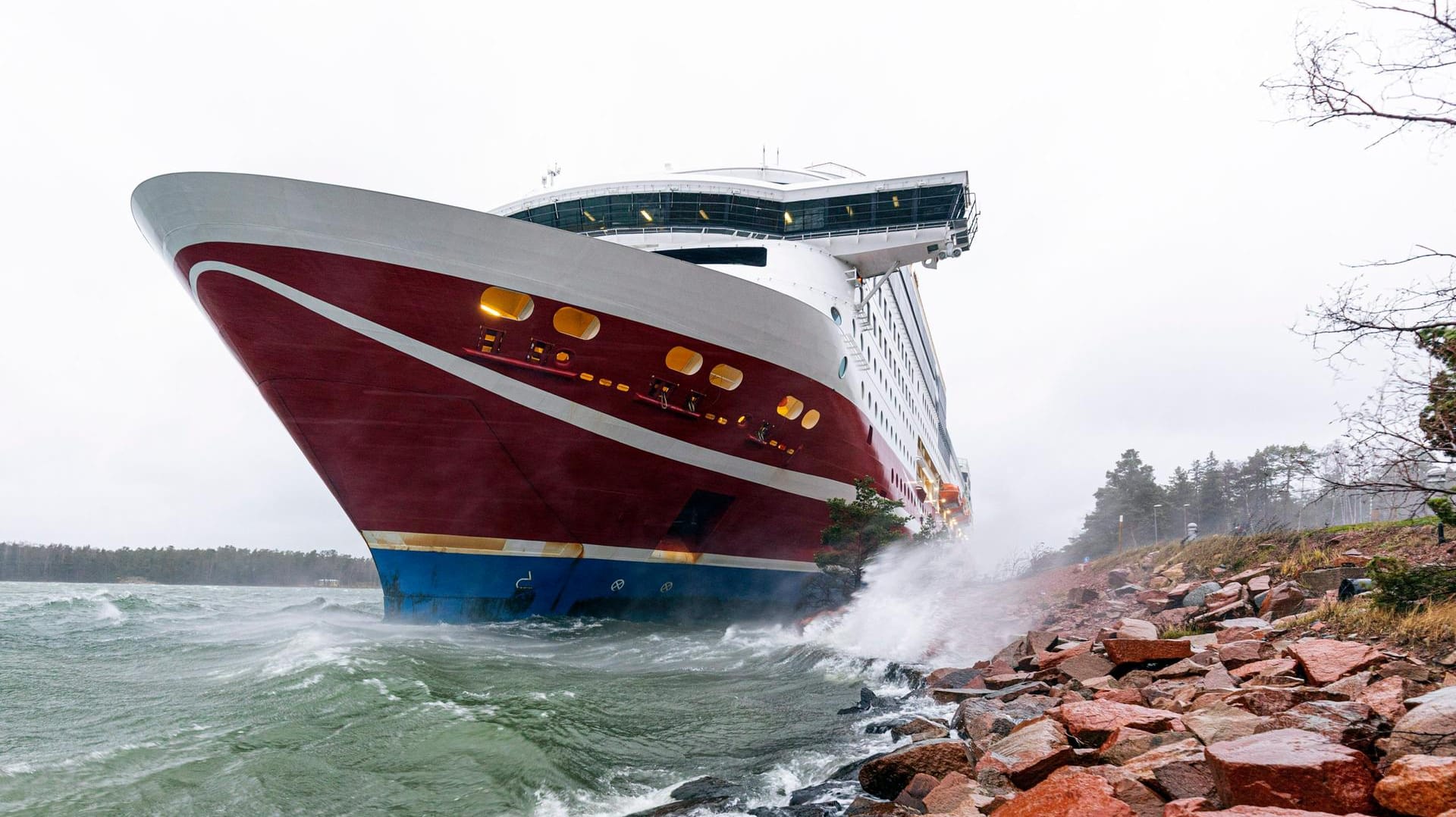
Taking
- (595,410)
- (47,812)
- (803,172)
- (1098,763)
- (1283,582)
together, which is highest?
(803,172)

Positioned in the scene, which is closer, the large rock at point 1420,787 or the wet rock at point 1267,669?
the large rock at point 1420,787

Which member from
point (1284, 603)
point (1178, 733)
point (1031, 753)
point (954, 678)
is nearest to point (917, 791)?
point (1031, 753)

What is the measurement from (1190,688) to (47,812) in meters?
8.61

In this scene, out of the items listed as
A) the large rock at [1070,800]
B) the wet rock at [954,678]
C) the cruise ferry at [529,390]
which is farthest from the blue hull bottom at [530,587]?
the large rock at [1070,800]

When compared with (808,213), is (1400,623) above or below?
below

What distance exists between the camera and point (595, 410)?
1296 cm

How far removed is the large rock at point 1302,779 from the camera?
10.0 ft

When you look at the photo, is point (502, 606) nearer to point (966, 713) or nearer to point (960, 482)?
point (966, 713)

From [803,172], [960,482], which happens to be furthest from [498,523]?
[960,482]

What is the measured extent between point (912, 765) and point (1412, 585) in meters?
4.93

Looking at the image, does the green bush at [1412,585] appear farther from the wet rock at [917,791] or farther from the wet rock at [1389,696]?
the wet rock at [917,791]

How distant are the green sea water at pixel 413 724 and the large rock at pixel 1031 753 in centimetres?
169

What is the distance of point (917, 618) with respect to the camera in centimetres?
Result: 1669

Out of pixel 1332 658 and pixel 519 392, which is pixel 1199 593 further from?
pixel 519 392
